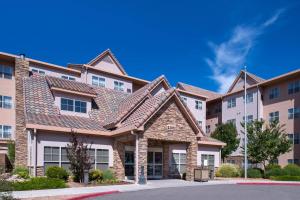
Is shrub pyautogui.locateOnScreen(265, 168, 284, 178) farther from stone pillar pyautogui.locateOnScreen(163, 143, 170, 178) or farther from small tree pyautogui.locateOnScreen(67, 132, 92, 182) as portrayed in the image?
small tree pyautogui.locateOnScreen(67, 132, 92, 182)

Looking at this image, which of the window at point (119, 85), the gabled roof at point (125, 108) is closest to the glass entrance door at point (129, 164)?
the gabled roof at point (125, 108)

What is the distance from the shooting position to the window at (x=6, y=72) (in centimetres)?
3397

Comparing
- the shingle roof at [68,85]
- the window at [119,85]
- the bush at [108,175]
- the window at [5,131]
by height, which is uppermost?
the window at [119,85]

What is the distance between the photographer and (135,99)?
26.4 metres

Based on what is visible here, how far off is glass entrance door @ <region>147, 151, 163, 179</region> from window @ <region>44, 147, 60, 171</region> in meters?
7.76

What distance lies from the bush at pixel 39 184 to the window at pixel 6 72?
2001cm

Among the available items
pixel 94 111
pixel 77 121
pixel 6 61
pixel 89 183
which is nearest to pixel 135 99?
pixel 94 111

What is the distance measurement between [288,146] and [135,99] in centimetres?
1808

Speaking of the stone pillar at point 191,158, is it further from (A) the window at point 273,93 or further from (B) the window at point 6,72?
(A) the window at point 273,93

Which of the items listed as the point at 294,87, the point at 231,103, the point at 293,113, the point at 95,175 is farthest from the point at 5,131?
the point at 294,87

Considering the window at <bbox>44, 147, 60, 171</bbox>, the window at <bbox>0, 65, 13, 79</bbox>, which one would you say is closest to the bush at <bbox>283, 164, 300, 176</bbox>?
the window at <bbox>44, 147, 60, 171</bbox>

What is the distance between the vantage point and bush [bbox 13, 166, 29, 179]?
19.1 meters

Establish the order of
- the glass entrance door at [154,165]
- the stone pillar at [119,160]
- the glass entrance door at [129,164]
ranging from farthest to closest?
the glass entrance door at [154,165], the glass entrance door at [129,164], the stone pillar at [119,160]

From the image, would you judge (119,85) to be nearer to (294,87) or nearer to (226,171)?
(226,171)
